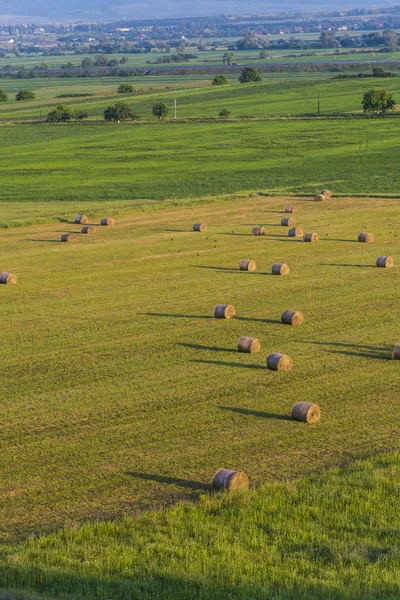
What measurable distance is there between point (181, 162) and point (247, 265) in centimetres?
5216

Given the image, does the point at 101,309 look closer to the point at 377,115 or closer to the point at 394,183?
the point at 394,183

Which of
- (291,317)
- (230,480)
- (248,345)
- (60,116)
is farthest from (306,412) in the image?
(60,116)

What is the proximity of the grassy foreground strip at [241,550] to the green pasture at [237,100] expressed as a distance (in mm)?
119501

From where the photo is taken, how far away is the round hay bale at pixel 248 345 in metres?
28.8

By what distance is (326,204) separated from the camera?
197 ft

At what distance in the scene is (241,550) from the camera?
16.8m

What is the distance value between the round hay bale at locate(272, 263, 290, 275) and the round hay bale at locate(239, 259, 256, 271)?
99cm

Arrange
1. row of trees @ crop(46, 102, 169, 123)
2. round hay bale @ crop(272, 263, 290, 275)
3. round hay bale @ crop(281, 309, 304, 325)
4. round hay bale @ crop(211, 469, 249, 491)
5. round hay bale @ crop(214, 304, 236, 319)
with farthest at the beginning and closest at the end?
1. row of trees @ crop(46, 102, 169, 123)
2. round hay bale @ crop(272, 263, 290, 275)
3. round hay bale @ crop(214, 304, 236, 319)
4. round hay bale @ crop(281, 309, 304, 325)
5. round hay bale @ crop(211, 469, 249, 491)

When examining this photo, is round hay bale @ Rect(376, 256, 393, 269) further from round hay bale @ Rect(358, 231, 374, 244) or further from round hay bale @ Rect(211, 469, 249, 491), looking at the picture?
round hay bale @ Rect(211, 469, 249, 491)

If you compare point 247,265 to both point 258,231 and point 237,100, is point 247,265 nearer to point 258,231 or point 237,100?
point 258,231

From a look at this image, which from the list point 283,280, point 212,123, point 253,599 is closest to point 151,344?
point 283,280

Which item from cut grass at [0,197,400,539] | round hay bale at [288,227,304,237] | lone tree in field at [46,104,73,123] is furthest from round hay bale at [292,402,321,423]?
lone tree in field at [46,104,73,123]

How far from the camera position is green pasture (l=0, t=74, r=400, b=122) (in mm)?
144000

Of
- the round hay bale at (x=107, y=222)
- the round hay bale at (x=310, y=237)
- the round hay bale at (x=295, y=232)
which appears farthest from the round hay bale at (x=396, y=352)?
the round hay bale at (x=107, y=222)
